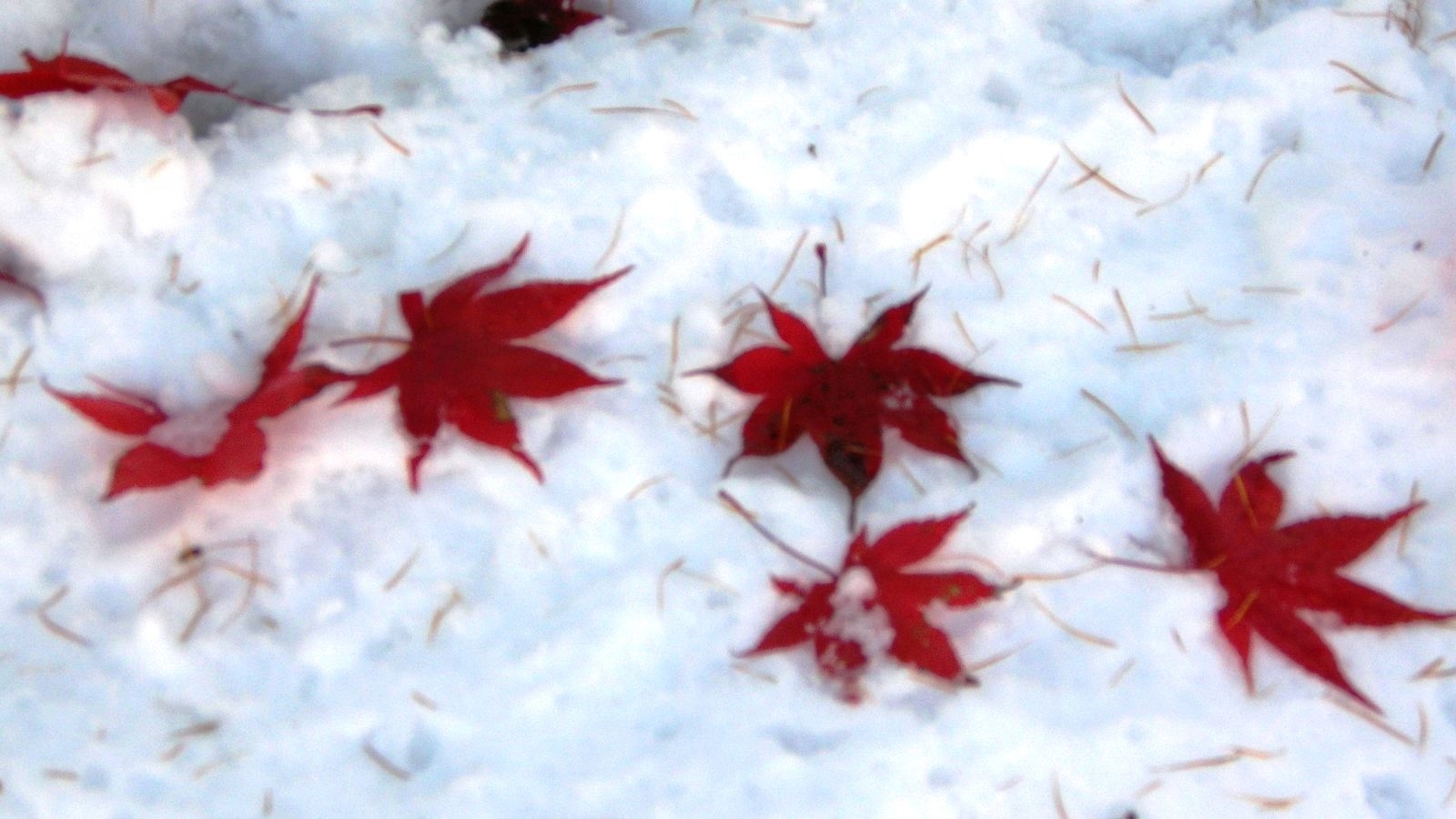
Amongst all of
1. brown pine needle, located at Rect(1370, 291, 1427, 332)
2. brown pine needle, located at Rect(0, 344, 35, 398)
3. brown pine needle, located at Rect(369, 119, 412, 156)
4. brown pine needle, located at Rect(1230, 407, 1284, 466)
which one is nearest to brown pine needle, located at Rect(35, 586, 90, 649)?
brown pine needle, located at Rect(0, 344, 35, 398)

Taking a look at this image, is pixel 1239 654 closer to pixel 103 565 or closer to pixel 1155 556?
pixel 1155 556

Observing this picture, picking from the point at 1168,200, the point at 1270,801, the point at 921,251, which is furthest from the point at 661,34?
the point at 1270,801

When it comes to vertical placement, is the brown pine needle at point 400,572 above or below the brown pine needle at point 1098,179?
below

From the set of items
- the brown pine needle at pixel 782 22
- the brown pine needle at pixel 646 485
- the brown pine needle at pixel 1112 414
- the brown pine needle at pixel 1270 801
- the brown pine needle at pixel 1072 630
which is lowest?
the brown pine needle at pixel 1270 801

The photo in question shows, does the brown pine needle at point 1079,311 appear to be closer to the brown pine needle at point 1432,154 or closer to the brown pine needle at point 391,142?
the brown pine needle at point 1432,154

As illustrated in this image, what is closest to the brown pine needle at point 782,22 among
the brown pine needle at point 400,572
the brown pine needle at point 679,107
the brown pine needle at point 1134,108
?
the brown pine needle at point 679,107

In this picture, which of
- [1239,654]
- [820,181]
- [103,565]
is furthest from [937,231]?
[103,565]
